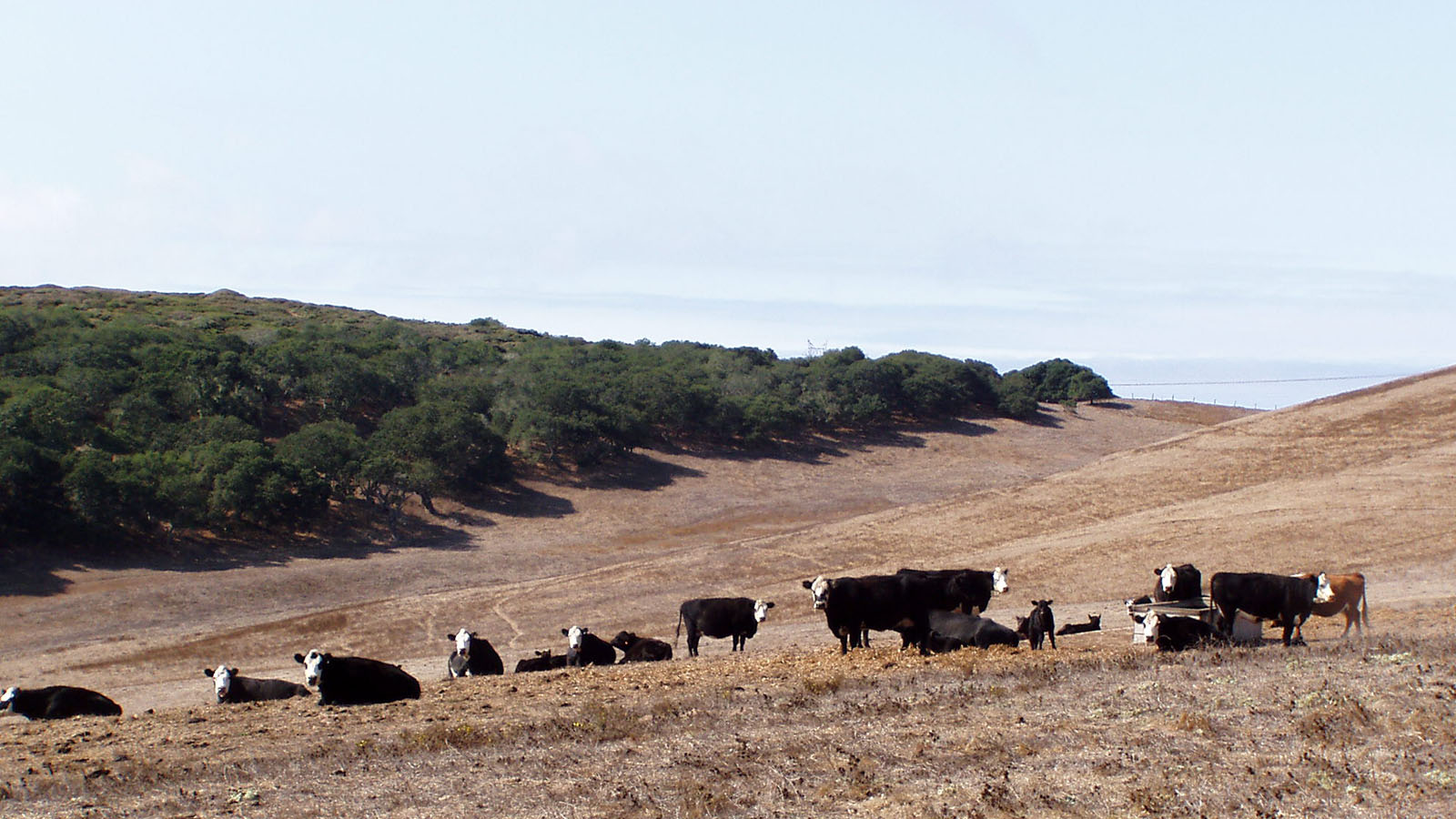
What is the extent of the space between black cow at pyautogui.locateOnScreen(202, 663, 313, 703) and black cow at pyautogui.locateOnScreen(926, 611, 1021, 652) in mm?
10329

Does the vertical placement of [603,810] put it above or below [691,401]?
below

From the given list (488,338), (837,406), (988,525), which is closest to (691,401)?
(837,406)

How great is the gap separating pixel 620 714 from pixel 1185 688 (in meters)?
6.08

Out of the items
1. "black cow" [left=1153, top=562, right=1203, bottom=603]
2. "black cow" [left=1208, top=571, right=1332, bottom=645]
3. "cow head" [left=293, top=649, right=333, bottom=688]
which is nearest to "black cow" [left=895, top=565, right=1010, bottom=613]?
"black cow" [left=1153, top=562, right=1203, bottom=603]

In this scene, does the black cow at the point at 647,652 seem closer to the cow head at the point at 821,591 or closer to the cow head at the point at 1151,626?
the cow head at the point at 821,591

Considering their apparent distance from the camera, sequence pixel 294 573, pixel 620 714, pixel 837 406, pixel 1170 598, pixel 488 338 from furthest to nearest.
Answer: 1. pixel 488 338
2. pixel 837 406
3. pixel 294 573
4. pixel 1170 598
5. pixel 620 714

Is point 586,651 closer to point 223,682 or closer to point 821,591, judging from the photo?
point 821,591

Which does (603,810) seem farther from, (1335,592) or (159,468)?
(159,468)

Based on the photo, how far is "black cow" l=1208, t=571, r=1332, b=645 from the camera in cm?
1703

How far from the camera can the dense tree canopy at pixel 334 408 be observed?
3491cm

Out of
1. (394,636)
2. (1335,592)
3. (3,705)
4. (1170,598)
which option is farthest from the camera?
(394,636)

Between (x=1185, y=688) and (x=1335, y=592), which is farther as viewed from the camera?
(x=1335, y=592)

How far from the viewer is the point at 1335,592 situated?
18.0 m

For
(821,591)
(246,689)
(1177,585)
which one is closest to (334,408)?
(246,689)
